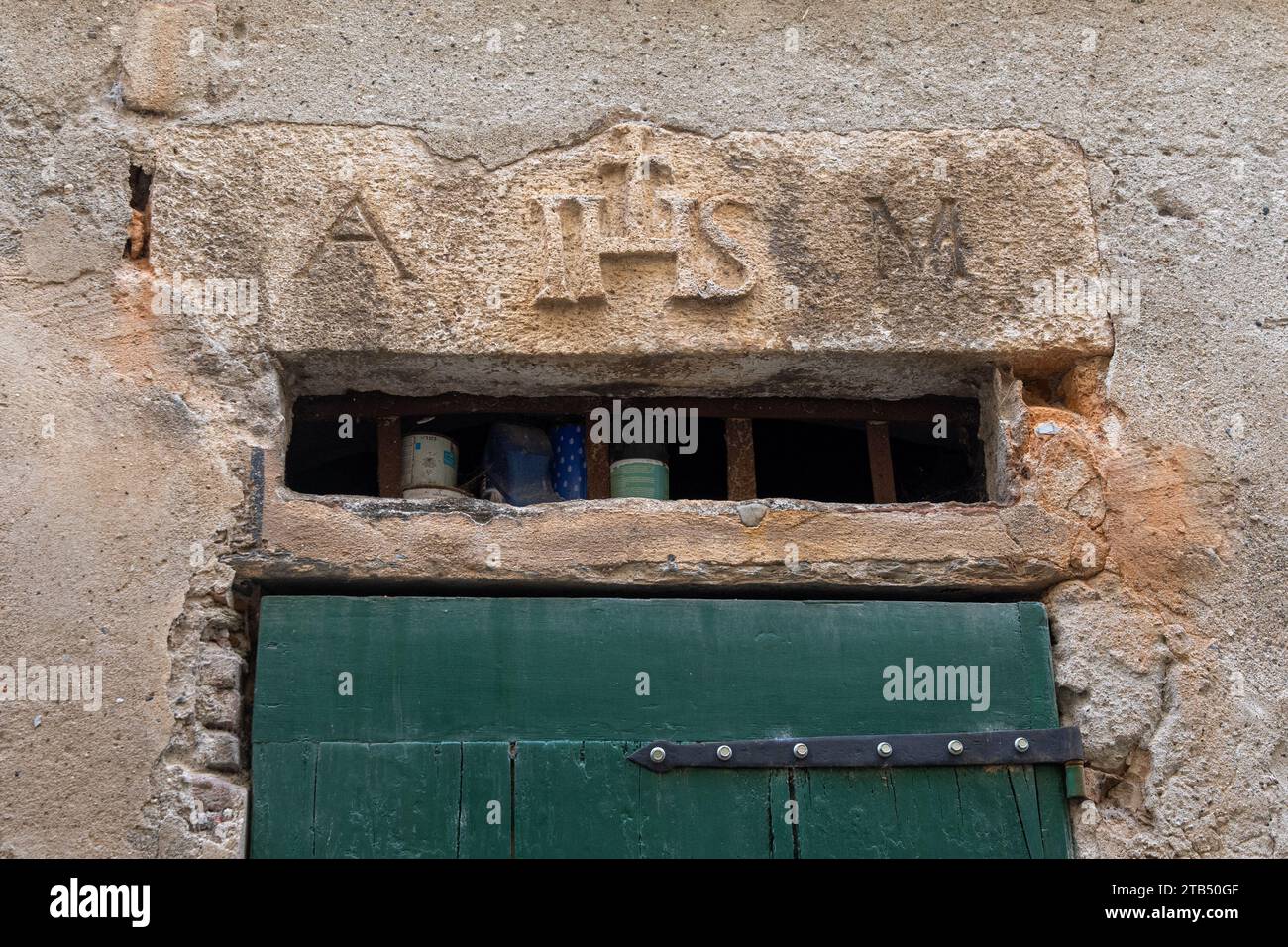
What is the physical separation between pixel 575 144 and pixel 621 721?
4.34 feet

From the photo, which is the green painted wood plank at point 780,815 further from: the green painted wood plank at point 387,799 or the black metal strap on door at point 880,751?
the green painted wood plank at point 387,799

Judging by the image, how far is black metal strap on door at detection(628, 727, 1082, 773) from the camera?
2.71 m

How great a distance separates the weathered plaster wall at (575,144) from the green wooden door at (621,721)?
0.12m

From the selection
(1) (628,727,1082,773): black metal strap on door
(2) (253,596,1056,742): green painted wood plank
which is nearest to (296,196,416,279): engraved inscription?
(2) (253,596,1056,742): green painted wood plank

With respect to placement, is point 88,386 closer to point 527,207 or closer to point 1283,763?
point 527,207

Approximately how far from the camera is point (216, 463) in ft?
9.39

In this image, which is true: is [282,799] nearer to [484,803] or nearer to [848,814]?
[484,803]

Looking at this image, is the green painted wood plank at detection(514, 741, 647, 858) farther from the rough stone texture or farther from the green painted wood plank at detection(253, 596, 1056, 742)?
the rough stone texture

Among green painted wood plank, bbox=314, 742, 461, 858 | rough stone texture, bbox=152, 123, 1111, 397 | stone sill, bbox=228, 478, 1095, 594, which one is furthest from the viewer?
rough stone texture, bbox=152, 123, 1111, 397

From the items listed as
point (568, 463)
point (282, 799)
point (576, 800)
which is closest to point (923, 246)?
point (568, 463)

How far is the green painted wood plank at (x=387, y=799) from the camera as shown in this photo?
264cm

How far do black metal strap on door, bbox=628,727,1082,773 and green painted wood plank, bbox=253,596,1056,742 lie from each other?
0.03m

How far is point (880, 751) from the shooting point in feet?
8.94

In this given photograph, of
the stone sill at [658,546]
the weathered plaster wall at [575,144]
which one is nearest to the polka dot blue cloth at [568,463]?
the stone sill at [658,546]
